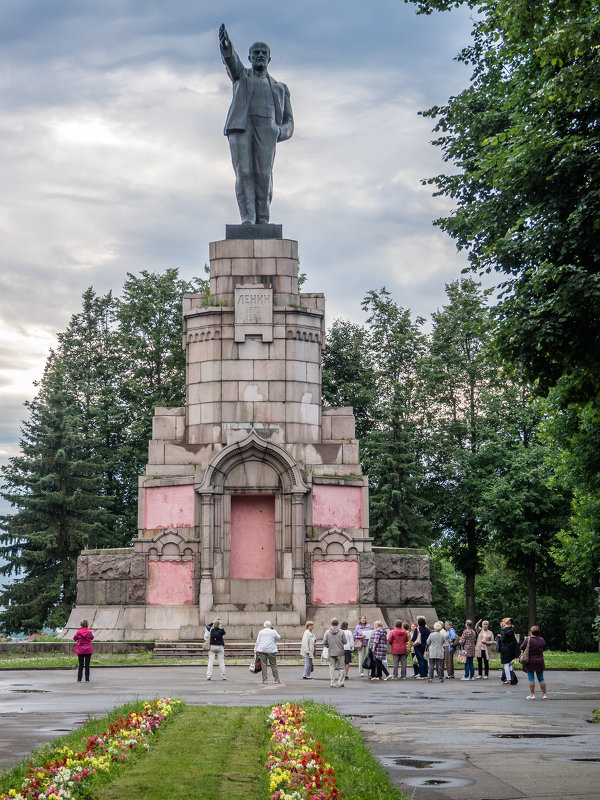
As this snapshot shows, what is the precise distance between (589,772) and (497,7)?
452 inches

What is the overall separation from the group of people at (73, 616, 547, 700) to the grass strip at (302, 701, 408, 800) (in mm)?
8825

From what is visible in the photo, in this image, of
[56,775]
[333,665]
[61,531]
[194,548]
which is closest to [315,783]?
[56,775]

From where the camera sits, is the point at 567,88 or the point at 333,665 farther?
the point at 333,665

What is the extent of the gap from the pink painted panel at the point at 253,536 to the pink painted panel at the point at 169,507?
1.32 m

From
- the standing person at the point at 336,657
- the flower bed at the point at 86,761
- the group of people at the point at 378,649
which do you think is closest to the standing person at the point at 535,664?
the group of people at the point at 378,649

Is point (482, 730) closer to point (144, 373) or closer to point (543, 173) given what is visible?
point (543, 173)

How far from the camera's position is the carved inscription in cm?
3359

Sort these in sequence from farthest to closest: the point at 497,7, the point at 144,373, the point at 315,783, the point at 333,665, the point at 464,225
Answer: the point at 144,373 < the point at 464,225 < the point at 333,665 < the point at 497,7 < the point at 315,783

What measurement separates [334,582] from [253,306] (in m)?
8.83

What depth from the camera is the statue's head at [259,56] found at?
117 ft

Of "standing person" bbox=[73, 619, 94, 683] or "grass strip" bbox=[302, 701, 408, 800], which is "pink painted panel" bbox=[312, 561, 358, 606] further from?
"grass strip" bbox=[302, 701, 408, 800]

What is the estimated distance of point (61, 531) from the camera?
155 feet

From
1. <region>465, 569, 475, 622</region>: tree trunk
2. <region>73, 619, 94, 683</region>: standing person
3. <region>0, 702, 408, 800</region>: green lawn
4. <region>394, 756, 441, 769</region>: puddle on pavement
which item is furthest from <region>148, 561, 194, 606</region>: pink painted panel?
<region>465, 569, 475, 622</region>: tree trunk

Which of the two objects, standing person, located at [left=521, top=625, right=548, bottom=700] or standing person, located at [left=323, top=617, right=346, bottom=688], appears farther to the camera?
standing person, located at [left=323, top=617, right=346, bottom=688]
